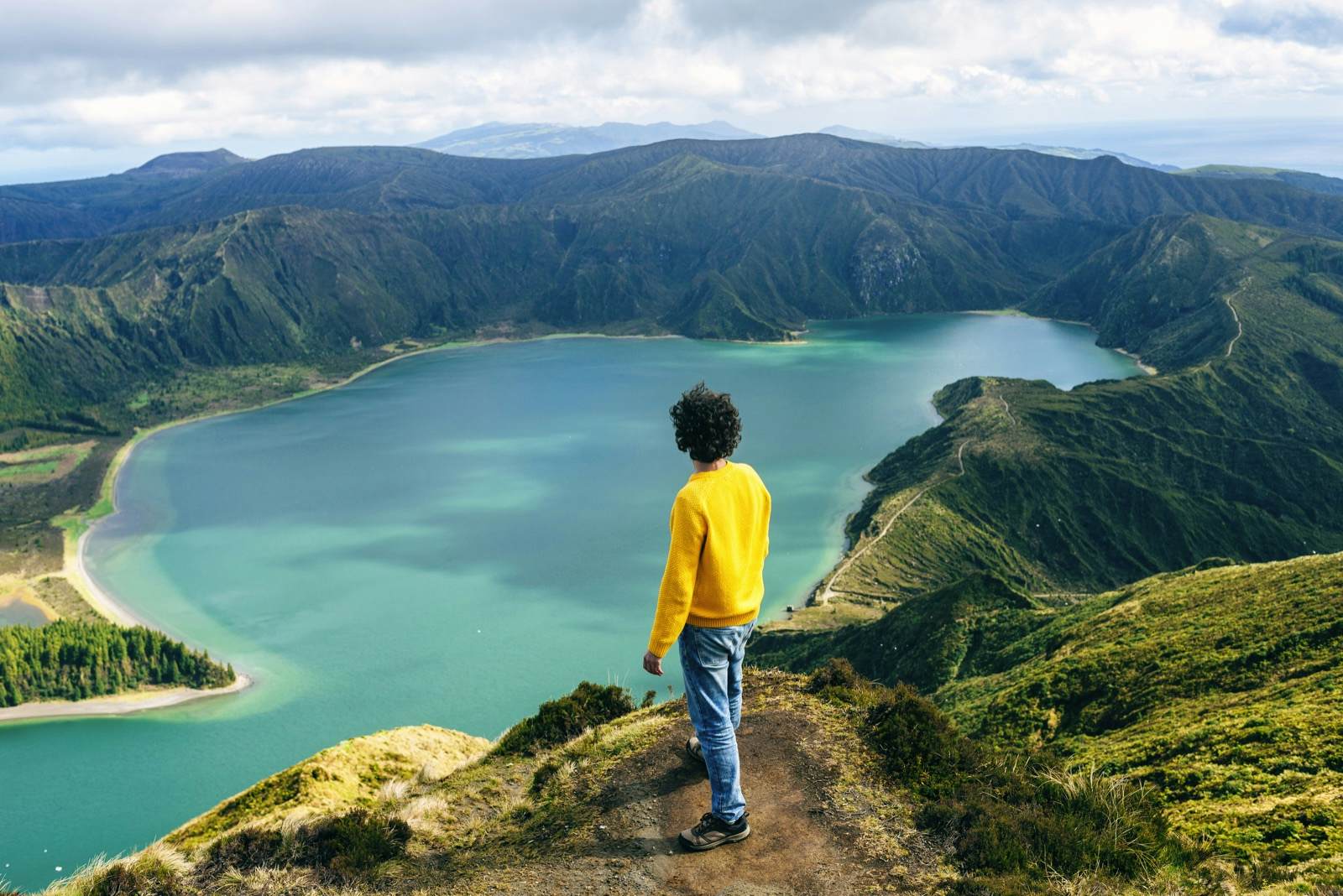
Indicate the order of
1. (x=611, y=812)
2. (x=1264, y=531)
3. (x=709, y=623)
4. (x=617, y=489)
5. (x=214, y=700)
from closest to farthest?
(x=709, y=623), (x=611, y=812), (x=214, y=700), (x=1264, y=531), (x=617, y=489)

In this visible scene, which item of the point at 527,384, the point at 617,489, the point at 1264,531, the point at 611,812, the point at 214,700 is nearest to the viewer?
the point at 611,812

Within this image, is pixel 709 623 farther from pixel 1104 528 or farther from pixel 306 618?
pixel 1104 528

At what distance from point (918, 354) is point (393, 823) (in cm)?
15761

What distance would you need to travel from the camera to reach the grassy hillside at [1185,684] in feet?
36.4

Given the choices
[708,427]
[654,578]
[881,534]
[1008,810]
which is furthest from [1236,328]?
[708,427]

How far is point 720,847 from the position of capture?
8.30 metres

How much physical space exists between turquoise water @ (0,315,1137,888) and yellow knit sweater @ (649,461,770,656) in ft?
51.0

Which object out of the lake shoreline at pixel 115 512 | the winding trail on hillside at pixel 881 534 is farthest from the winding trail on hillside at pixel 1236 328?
the winding trail on hillside at pixel 881 534

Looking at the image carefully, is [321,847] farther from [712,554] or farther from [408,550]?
[408,550]

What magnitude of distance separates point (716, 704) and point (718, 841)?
135cm

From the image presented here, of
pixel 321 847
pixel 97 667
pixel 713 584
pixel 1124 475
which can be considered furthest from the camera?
pixel 1124 475

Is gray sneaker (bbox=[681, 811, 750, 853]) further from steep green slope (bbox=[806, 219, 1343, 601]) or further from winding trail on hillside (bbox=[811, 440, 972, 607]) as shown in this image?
steep green slope (bbox=[806, 219, 1343, 601])

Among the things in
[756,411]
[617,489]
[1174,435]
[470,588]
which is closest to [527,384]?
[756,411]

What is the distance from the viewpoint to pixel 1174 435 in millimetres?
86000
